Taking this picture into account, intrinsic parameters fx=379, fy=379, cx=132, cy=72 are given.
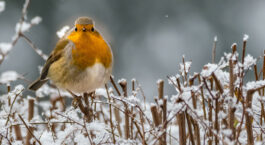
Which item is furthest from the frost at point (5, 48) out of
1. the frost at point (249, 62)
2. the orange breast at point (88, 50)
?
the frost at point (249, 62)

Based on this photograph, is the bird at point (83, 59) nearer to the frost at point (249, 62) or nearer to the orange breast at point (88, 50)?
the orange breast at point (88, 50)

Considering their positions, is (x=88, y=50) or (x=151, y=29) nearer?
(x=88, y=50)

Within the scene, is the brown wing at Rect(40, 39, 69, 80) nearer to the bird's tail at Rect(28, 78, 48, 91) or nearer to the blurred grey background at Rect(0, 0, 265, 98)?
the bird's tail at Rect(28, 78, 48, 91)

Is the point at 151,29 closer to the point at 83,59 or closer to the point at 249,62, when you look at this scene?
the point at 83,59

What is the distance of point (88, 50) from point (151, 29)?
5.18 metres

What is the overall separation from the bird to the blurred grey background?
4037 mm

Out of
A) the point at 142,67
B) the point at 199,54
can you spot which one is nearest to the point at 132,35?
the point at 142,67

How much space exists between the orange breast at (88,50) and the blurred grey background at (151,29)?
4.11 meters

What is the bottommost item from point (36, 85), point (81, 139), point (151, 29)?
point (81, 139)

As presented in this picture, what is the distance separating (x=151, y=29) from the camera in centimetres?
671

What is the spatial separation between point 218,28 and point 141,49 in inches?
53.9

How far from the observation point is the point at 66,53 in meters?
1.69

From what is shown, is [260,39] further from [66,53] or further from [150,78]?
[66,53]

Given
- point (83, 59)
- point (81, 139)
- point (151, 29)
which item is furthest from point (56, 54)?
point (151, 29)
